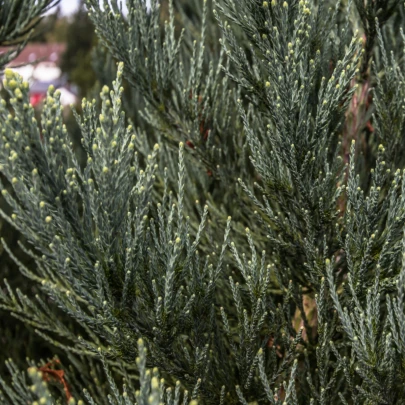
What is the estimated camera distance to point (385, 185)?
2.82 m

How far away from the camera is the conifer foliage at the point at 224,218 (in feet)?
5.85

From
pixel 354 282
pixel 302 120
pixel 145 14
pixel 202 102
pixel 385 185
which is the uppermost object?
pixel 145 14

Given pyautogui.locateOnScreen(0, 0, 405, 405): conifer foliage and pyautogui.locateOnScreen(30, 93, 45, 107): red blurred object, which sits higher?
pyautogui.locateOnScreen(30, 93, 45, 107): red blurred object

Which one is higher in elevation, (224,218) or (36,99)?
(36,99)

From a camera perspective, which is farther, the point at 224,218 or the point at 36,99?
the point at 36,99

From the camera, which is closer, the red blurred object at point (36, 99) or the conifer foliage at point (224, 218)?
the conifer foliage at point (224, 218)

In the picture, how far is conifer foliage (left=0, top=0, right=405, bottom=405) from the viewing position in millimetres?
1782

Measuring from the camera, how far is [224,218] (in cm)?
312

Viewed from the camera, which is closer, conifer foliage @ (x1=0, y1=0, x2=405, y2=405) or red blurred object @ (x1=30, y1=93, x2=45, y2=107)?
conifer foliage @ (x1=0, y1=0, x2=405, y2=405)

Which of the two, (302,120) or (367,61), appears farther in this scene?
(367,61)

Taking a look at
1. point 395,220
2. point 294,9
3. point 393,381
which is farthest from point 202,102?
point 393,381

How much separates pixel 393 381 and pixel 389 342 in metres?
0.26

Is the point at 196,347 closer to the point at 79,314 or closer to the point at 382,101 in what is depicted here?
the point at 79,314

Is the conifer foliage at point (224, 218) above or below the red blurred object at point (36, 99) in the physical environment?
below
